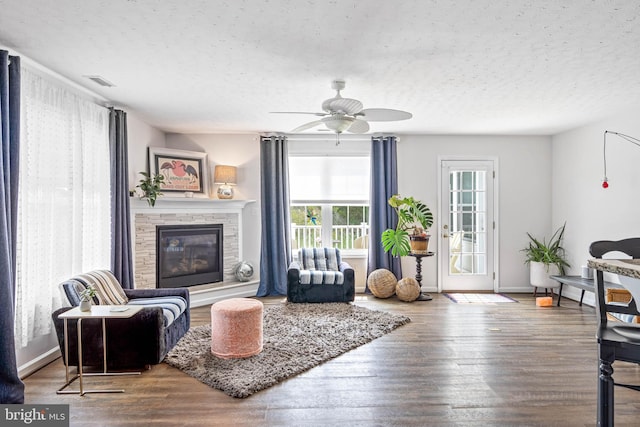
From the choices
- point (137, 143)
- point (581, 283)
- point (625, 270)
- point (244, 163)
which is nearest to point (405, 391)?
point (625, 270)

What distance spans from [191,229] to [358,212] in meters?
2.59

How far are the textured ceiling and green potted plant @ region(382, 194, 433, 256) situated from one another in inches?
58.3

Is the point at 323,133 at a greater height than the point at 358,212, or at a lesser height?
greater

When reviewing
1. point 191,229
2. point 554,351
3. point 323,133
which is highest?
point 323,133

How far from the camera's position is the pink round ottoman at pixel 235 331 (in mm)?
3117

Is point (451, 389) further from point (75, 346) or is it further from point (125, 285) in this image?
point (125, 285)

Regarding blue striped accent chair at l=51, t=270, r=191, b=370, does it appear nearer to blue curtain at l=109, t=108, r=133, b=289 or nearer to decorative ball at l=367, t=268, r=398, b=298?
blue curtain at l=109, t=108, r=133, b=289

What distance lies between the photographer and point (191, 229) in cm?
509

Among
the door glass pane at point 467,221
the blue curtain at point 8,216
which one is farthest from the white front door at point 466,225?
the blue curtain at point 8,216

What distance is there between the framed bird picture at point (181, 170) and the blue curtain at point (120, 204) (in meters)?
0.80

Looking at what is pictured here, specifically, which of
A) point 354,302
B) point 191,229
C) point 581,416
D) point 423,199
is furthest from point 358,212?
point 581,416

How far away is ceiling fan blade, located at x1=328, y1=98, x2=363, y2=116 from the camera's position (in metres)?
3.02

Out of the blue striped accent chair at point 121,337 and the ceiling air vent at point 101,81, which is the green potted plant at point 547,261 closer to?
the blue striped accent chair at point 121,337

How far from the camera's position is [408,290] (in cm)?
512
